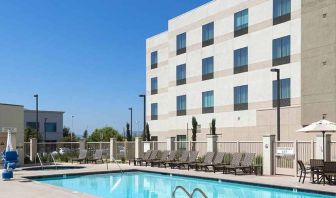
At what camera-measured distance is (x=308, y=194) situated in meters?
16.6

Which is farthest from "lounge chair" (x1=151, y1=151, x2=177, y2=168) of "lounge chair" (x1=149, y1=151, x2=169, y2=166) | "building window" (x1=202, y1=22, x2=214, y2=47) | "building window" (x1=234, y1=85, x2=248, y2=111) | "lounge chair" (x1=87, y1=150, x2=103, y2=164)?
Result: "building window" (x1=202, y1=22, x2=214, y2=47)

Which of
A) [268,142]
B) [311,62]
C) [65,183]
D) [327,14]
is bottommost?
[65,183]

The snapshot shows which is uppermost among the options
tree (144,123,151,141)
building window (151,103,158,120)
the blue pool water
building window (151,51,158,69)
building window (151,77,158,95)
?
building window (151,51,158,69)

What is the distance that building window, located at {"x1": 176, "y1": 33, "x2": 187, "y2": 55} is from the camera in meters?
47.3

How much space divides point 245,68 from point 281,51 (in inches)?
172

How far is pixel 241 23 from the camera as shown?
3978 cm

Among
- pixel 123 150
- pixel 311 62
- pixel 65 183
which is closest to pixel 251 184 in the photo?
pixel 65 183

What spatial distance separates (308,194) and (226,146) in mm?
12034

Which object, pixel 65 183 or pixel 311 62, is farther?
pixel 311 62

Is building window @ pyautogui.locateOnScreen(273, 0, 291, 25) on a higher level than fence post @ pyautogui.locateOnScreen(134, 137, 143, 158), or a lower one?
higher

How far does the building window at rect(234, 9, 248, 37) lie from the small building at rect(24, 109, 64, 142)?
5904 centimetres

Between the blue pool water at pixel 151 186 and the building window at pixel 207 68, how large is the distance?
1975cm

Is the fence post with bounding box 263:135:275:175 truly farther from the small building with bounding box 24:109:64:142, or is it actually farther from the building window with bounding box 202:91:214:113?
the small building with bounding box 24:109:64:142

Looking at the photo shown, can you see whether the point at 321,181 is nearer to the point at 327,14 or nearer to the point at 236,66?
the point at 327,14
